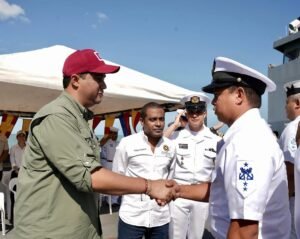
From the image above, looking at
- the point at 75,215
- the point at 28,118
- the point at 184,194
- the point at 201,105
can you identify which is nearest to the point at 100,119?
the point at 28,118

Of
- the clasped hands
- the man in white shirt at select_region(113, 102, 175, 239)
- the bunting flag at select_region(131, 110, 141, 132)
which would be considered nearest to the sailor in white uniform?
the man in white shirt at select_region(113, 102, 175, 239)

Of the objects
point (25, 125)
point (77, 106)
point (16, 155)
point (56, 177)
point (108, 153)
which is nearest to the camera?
point (56, 177)

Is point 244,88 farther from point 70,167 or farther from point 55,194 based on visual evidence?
point 55,194

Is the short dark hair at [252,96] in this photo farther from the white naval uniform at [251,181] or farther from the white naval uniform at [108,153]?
the white naval uniform at [108,153]

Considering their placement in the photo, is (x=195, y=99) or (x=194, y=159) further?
(x=195, y=99)

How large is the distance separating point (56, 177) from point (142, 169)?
1.59 meters

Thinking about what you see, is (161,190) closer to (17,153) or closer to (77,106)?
(77,106)

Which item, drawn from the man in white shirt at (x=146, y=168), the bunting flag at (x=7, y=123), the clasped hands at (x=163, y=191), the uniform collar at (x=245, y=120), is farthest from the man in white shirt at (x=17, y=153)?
the uniform collar at (x=245, y=120)

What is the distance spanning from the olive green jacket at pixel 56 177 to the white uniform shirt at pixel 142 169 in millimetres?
1387

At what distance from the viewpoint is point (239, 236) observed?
148 cm

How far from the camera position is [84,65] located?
1.96 metres

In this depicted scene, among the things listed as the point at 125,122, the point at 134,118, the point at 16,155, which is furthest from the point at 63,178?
the point at 125,122

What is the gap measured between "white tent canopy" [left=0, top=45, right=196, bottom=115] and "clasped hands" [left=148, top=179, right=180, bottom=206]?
2.97 m

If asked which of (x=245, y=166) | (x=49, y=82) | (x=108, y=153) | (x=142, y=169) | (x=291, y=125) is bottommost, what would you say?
(x=108, y=153)
